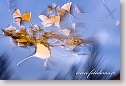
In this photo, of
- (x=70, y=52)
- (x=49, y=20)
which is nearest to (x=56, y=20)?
(x=49, y=20)

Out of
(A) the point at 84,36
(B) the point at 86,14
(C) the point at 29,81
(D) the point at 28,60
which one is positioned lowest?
(C) the point at 29,81

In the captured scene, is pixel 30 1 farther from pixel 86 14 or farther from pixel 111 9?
pixel 111 9


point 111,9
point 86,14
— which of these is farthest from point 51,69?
point 111,9

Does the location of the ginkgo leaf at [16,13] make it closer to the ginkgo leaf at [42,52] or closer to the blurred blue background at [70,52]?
the blurred blue background at [70,52]

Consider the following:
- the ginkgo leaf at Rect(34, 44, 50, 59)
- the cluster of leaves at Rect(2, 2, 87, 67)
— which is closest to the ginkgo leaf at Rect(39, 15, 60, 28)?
the cluster of leaves at Rect(2, 2, 87, 67)

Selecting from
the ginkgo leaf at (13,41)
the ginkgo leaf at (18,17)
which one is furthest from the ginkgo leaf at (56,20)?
the ginkgo leaf at (13,41)

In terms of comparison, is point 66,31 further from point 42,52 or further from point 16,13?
point 16,13

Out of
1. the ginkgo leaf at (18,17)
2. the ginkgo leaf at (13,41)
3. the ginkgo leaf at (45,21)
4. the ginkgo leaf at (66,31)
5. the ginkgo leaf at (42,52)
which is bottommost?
the ginkgo leaf at (42,52)
